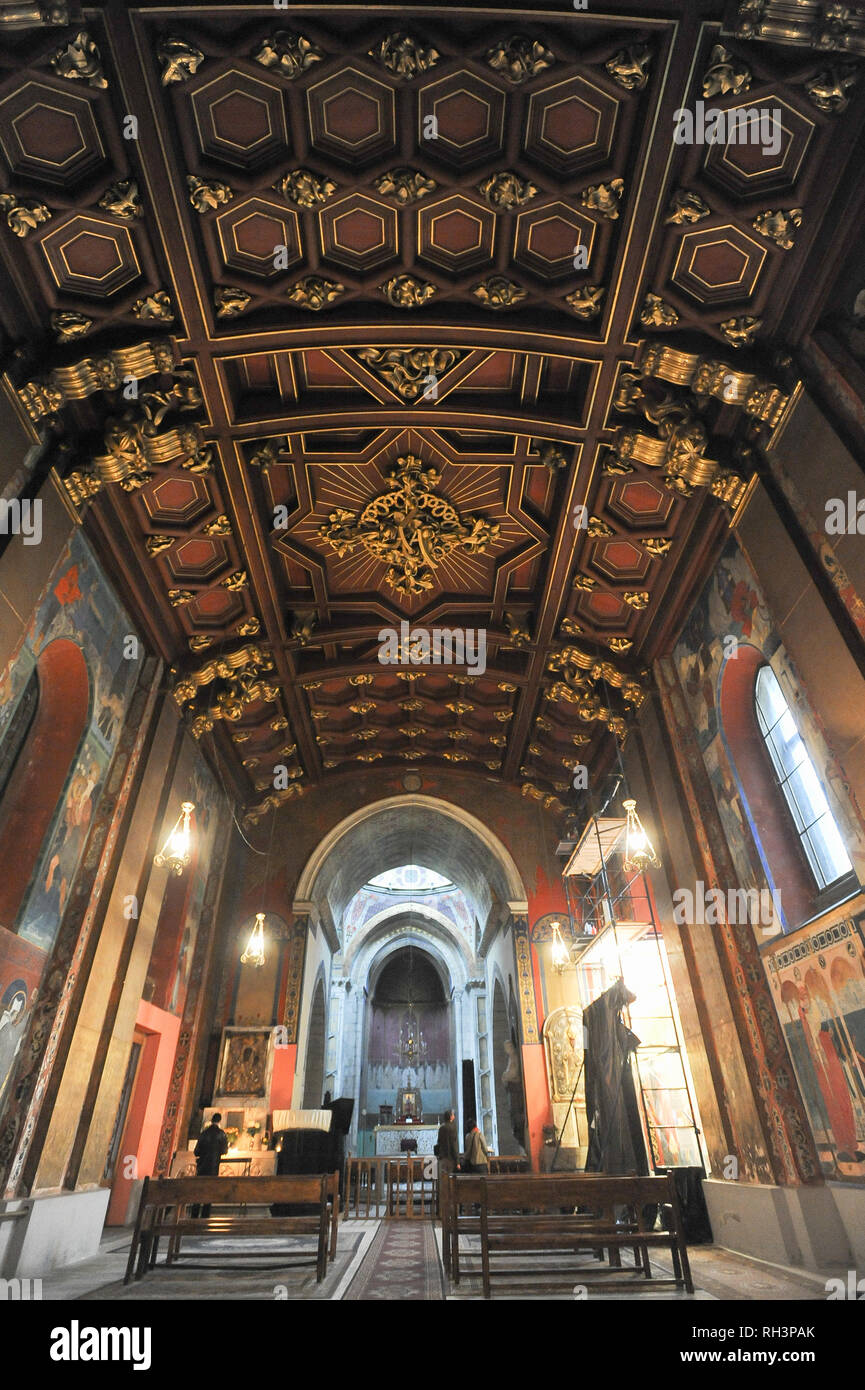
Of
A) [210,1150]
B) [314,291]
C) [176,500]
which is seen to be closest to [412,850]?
[210,1150]

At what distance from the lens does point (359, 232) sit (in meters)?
6.44

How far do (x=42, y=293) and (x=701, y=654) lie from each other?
26.3 feet

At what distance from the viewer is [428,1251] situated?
7.79 metres

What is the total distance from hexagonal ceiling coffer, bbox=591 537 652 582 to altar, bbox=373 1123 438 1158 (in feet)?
79.2

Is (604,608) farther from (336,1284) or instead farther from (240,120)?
(336,1284)

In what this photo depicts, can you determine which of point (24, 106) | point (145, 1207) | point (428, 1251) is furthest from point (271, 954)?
point (24, 106)

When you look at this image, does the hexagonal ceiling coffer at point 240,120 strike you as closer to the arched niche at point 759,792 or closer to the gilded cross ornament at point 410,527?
the gilded cross ornament at point 410,527

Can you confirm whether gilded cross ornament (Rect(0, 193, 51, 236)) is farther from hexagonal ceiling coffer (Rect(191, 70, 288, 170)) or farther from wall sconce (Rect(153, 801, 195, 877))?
wall sconce (Rect(153, 801, 195, 877))

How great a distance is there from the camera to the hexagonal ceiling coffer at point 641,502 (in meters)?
8.55

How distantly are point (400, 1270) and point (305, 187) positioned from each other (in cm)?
937

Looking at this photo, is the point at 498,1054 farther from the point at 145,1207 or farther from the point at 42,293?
the point at 42,293

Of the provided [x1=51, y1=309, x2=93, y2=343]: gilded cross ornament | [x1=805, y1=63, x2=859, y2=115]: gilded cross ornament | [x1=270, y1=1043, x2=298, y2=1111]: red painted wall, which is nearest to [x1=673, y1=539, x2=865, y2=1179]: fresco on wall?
[x1=805, y1=63, x2=859, y2=115]: gilded cross ornament

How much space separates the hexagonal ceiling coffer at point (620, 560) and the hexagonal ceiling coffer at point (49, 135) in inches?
255

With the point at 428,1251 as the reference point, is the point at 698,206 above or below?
above
